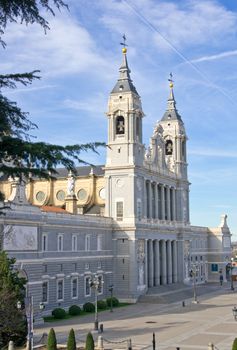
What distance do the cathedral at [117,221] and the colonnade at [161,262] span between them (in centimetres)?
14

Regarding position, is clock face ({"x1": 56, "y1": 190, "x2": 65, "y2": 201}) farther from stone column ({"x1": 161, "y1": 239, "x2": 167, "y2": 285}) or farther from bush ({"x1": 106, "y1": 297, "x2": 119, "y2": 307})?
bush ({"x1": 106, "y1": 297, "x2": 119, "y2": 307})

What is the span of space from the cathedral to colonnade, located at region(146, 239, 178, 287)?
5.6 inches

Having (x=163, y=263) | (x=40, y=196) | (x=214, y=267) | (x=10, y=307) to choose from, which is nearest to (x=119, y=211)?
(x=163, y=263)

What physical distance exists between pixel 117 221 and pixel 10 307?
1544 inches

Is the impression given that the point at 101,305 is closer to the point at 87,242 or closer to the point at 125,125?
the point at 87,242

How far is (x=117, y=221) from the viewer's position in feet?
231

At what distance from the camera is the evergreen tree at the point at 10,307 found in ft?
103

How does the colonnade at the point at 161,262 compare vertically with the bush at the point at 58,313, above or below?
above

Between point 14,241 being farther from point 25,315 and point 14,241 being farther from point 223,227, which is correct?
point 223,227

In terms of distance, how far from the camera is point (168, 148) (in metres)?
90.1

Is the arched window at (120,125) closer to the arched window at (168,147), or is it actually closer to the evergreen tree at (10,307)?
the arched window at (168,147)

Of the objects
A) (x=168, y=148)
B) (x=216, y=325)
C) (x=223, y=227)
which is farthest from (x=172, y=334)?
(x=223, y=227)

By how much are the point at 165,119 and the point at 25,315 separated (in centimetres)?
5972

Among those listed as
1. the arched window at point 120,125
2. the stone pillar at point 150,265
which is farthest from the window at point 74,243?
the arched window at point 120,125
